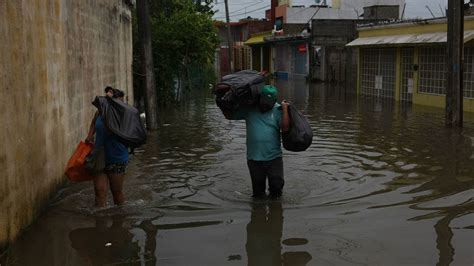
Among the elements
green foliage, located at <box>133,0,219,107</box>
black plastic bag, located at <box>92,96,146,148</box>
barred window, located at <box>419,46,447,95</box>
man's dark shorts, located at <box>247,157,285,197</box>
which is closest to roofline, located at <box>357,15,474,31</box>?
barred window, located at <box>419,46,447,95</box>

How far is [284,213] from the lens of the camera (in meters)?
6.77

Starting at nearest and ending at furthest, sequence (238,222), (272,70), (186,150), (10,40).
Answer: (10,40), (238,222), (186,150), (272,70)

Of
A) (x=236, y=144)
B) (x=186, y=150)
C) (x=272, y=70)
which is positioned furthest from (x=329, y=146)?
(x=272, y=70)

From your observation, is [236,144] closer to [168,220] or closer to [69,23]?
[69,23]

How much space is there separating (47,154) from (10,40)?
5.91 feet

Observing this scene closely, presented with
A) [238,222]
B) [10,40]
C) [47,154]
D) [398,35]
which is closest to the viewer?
[10,40]

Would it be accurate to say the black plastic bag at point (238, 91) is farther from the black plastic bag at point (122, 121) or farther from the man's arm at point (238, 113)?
the black plastic bag at point (122, 121)

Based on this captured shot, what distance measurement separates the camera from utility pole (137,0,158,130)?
13.9 m

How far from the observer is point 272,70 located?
153 feet

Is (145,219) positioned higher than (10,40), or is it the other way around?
(10,40)

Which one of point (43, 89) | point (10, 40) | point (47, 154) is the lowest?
point (47, 154)

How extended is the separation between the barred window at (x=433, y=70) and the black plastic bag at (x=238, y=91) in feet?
45.5

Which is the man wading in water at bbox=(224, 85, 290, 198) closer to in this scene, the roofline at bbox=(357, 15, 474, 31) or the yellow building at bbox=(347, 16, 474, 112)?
the yellow building at bbox=(347, 16, 474, 112)

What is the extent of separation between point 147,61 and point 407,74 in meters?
11.5
